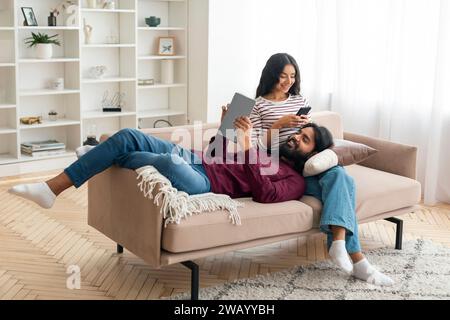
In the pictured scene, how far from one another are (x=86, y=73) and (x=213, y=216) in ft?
10.5

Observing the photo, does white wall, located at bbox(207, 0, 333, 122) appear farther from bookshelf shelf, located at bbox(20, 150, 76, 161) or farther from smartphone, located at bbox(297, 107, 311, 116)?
smartphone, located at bbox(297, 107, 311, 116)

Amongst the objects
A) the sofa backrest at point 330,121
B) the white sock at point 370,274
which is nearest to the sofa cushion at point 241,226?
the white sock at point 370,274

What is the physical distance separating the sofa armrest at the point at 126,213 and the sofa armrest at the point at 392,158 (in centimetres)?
160

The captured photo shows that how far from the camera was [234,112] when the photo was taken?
361cm

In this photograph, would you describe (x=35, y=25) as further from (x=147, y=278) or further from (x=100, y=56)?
(x=147, y=278)

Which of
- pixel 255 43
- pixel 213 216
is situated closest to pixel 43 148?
pixel 255 43

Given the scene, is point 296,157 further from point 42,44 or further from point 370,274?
point 42,44

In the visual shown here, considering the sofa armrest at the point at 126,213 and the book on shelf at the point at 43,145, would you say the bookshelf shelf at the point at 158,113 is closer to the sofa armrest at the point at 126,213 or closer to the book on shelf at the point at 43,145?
the book on shelf at the point at 43,145

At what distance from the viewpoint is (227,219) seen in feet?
10.8

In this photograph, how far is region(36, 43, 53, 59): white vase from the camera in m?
5.59

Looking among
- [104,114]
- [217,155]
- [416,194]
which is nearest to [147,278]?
[217,155]

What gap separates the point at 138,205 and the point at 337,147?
1272 millimetres

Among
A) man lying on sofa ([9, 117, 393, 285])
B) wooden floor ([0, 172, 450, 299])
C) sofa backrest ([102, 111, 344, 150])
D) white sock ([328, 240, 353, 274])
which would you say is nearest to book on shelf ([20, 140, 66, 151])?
wooden floor ([0, 172, 450, 299])
